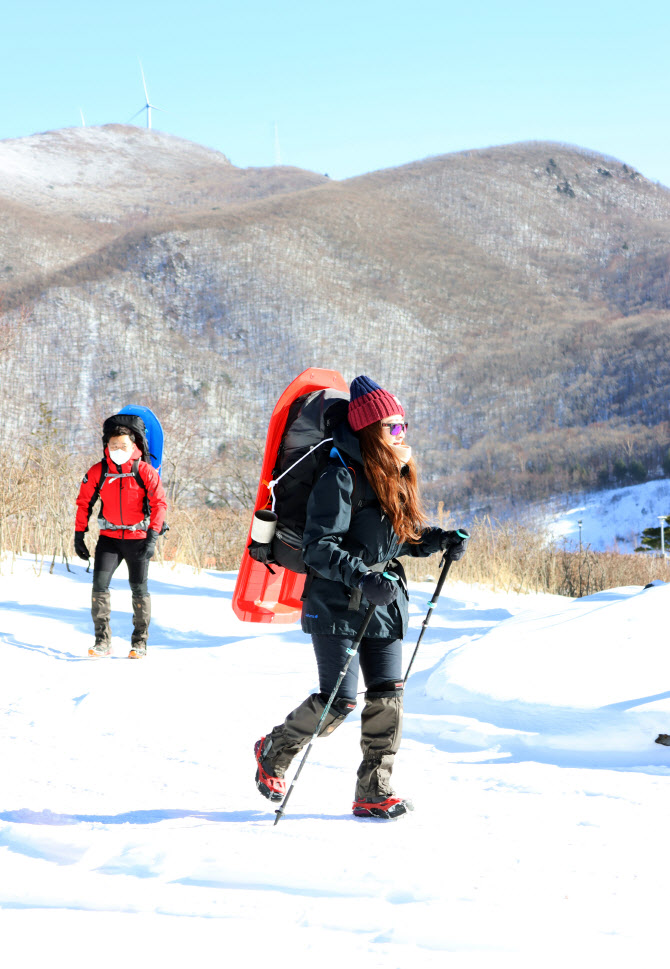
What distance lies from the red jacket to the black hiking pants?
60 millimetres

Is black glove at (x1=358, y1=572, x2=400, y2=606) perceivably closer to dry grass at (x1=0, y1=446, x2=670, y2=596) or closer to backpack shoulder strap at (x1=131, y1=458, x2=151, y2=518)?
backpack shoulder strap at (x1=131, y1=458, x2=151, y2=518)

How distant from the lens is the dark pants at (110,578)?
6.46 meters

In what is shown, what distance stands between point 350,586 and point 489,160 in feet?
428

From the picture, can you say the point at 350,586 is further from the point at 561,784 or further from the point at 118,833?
the point at 561,784

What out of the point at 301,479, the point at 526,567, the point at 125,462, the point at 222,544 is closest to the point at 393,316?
the point at 222,544

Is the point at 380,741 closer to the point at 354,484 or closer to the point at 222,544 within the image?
the point at 354,484

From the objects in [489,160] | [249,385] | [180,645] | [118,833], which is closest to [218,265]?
[249,385]

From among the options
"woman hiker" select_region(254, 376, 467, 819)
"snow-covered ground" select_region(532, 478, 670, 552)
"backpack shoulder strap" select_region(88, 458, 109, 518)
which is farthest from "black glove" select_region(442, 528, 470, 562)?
"snow-covered ground" select_region(532, 478, 670, 552)

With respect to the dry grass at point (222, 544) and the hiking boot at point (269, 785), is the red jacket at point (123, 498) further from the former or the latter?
the dry grass at point (222, 544)

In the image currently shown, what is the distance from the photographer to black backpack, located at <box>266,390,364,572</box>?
10.3ft

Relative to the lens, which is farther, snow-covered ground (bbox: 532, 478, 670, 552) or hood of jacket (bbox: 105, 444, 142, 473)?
snow-covered ground (bbox: 532, 478, 670, 552)

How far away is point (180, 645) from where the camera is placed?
8.12m

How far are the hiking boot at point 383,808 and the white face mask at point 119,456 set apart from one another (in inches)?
152

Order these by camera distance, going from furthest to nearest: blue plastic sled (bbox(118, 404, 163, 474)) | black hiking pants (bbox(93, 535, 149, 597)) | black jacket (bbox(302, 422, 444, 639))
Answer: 1. blue plastic sled (bbox(118, 404, 163, 474))
2. black hiking pants (bbox(93, 535, 149, 597))
3. black jacket (bbox(302, 422, 444, 639))
